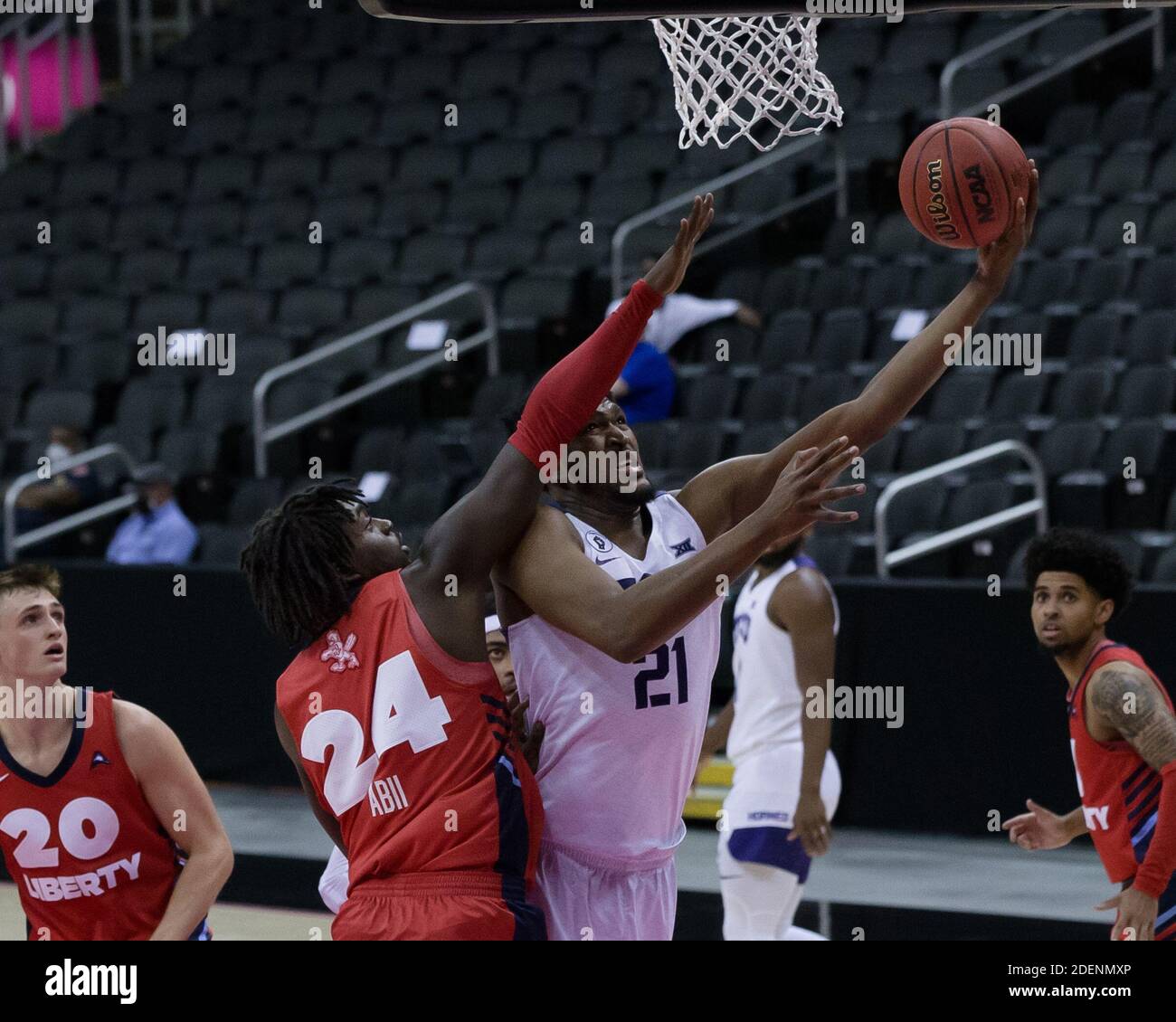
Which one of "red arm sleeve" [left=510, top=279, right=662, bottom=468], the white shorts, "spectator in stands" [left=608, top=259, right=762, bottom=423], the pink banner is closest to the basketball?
"red arm sleeve" [left=510, top=279, right=662, bottom=468]

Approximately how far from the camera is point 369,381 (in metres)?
12.0

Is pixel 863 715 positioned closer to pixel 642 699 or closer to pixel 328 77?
pixel 642 699

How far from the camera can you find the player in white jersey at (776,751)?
5395 mm

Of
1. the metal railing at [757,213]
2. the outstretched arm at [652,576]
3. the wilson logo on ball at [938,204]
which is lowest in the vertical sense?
the outstretched arm at [652,576]

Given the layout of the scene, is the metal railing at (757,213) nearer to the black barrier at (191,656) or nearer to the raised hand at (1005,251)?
the black barrier at (191,656)

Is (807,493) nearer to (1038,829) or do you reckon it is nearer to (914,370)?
(914,370)

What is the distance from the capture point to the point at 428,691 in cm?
323

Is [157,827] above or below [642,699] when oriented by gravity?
below

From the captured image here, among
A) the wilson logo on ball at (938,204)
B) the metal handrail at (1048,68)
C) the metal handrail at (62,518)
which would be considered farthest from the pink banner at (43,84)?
the wilson logo on ball at (938,204)

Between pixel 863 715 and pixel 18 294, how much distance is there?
8.47 metres

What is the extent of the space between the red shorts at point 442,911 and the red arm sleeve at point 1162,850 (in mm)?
1547

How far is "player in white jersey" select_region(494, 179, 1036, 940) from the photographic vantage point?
340 cm

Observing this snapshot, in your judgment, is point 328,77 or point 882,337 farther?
point 328,77
